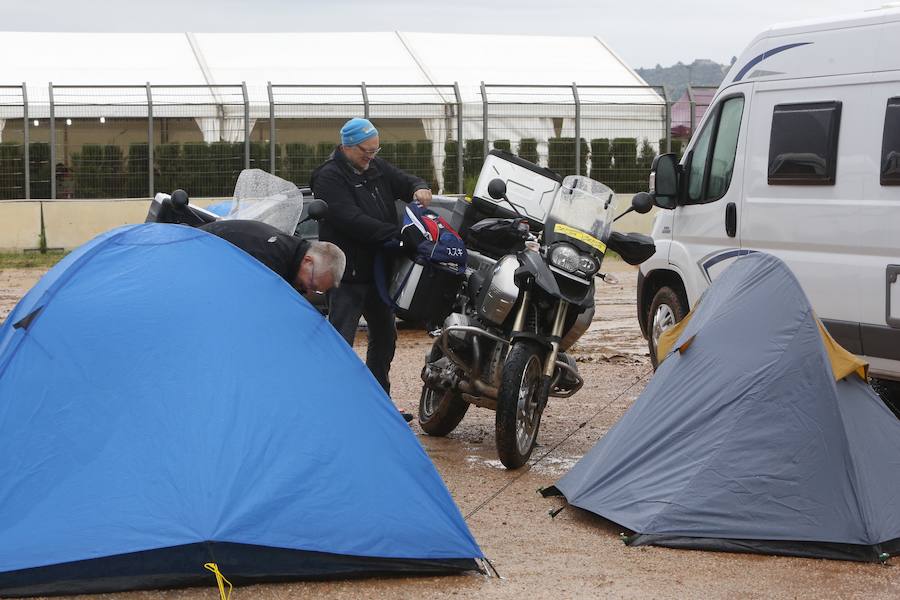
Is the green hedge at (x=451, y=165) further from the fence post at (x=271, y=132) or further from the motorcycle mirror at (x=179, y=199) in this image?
the motorcycle mirror at (x=179, y=199)

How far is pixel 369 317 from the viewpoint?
8516 mm

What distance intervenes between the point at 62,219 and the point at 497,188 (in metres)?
16.0

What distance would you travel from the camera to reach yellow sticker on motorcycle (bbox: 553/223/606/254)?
7555 millimetres

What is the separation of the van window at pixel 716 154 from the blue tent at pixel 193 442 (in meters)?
4.39

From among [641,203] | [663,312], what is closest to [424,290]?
[641,203]

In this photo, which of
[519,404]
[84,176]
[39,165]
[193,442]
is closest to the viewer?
[193,442]

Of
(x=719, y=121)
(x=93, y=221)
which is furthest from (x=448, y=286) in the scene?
(x=93, y=221)

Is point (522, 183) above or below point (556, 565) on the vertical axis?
above

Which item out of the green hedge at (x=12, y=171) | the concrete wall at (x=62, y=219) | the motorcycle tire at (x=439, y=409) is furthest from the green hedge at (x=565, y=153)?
the motorcycle tire at (x=439, y=409)

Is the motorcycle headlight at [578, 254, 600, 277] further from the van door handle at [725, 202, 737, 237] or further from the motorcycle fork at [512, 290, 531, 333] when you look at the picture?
the van door handle at [725, 202, 737, 237]

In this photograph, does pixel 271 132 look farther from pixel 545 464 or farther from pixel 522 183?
pixel 545 464

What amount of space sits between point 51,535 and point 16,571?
0.17 metres

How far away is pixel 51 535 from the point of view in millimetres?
5020

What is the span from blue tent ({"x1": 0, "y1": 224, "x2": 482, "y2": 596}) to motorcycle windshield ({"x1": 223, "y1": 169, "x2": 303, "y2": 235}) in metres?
1.49
